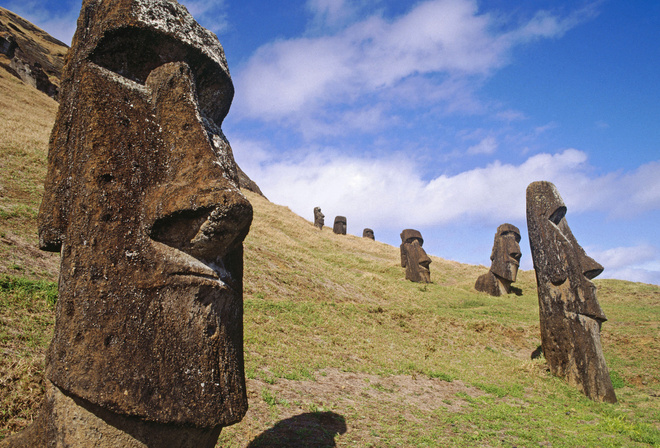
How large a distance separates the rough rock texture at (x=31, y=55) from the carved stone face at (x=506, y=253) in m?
46.5

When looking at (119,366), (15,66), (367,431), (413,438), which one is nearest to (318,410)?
(367,431)

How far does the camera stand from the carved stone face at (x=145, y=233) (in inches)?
92.0

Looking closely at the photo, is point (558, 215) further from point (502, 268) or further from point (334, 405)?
point (502, 268)

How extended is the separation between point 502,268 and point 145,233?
2172 centimetres

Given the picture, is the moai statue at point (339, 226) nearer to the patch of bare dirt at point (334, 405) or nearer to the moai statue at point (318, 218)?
the moai statue at point (318, 218)

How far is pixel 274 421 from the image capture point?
5020 millimetres

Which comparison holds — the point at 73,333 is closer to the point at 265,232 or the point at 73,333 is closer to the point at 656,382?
the point at 656,382

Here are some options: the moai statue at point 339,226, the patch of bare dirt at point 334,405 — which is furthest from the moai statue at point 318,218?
the patch of bare dirt at point 334,405

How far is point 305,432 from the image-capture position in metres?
4.82

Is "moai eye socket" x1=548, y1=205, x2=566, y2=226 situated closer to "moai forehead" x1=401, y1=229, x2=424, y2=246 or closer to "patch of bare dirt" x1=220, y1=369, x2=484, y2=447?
"patch of bare dirt" x1=220, y1=369, x2=484, y2=447

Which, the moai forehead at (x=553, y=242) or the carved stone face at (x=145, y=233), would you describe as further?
the moai forehead at (x=553, y=242)

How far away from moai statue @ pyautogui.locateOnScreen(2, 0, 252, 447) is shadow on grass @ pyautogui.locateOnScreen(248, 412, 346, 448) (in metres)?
2.01

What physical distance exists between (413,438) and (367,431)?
0.58m

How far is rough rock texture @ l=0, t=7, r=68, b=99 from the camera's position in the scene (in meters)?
42.3
